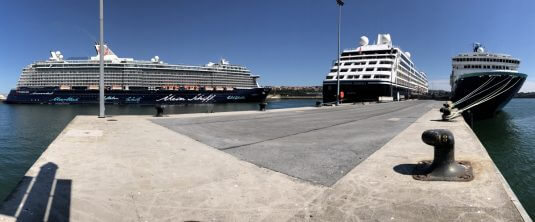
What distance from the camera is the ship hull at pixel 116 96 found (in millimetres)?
86062

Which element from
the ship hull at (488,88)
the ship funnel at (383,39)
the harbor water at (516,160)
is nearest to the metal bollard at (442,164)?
the harbor water at (516,160)

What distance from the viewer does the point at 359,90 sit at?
168 feet

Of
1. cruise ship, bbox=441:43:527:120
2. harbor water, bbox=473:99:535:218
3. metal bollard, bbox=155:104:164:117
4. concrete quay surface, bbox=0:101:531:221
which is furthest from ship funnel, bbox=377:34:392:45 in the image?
concrete quay surface, bbox=0:101:531:221

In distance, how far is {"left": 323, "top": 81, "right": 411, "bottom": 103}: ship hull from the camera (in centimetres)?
5041

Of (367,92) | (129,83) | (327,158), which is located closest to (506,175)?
(327,158)

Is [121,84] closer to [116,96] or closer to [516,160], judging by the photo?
[116,96]

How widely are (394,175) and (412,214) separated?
59.2 inches

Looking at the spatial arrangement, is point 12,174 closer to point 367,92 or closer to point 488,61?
point 367,92

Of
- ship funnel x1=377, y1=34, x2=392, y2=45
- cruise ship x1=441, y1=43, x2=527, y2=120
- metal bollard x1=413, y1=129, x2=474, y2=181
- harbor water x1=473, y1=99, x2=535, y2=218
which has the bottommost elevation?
harbor water x1=473, y1=99, x2=535, y2=218

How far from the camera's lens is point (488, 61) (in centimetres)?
4738

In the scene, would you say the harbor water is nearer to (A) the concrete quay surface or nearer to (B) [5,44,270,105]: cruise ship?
(A) the concrete quay surface

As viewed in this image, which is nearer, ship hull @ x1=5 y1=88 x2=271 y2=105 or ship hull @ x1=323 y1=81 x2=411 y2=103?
ship hull @ x1=323 y1=81 x2=411 y2=103

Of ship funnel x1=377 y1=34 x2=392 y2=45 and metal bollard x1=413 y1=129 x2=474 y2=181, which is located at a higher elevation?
ship funnel x1=377 y1=34 x2=392 y2=45

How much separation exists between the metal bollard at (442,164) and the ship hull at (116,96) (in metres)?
88.3
